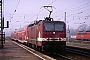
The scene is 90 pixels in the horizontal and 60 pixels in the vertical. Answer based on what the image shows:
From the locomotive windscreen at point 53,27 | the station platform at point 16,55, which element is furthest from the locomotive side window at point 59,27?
the station platform at point 16,55

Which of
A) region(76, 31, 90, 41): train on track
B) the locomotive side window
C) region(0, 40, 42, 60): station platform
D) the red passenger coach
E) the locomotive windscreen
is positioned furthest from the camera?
region(76, 31, 90, 41): train on track

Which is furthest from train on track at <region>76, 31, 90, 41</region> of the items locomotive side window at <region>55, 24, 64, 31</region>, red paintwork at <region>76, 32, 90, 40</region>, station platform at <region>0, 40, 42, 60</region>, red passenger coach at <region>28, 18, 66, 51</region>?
red passenger coach at <region>28, 18, 66, 51</region>

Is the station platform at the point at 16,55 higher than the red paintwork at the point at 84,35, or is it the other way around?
the red paintwork at the point at 84,35

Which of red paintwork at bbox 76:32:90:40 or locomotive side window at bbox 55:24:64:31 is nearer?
locomotive side window at bbox 55:24:64:31

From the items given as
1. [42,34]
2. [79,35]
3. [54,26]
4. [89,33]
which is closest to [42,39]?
[42,34]

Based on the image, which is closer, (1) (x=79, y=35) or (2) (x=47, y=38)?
(2) (x=47, y=38)

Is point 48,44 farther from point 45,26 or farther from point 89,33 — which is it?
point 89,33

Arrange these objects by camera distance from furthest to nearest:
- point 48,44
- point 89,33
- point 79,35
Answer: point 79,35 < point 89,33 < point 48,44

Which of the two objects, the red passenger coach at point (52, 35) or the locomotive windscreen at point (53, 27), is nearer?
the red passenger coach at point (52, 35)

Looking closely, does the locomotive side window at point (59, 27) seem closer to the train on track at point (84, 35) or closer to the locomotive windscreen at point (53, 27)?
the locomotive windscreen at point (53, 27)

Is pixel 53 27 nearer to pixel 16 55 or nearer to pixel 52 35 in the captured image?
pixel 52 35

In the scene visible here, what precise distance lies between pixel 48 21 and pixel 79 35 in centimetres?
5549

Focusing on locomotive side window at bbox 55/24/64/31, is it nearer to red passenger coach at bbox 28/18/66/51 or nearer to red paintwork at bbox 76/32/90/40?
red passenger coach at bbox 28/18/66/51

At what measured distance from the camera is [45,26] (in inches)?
779
